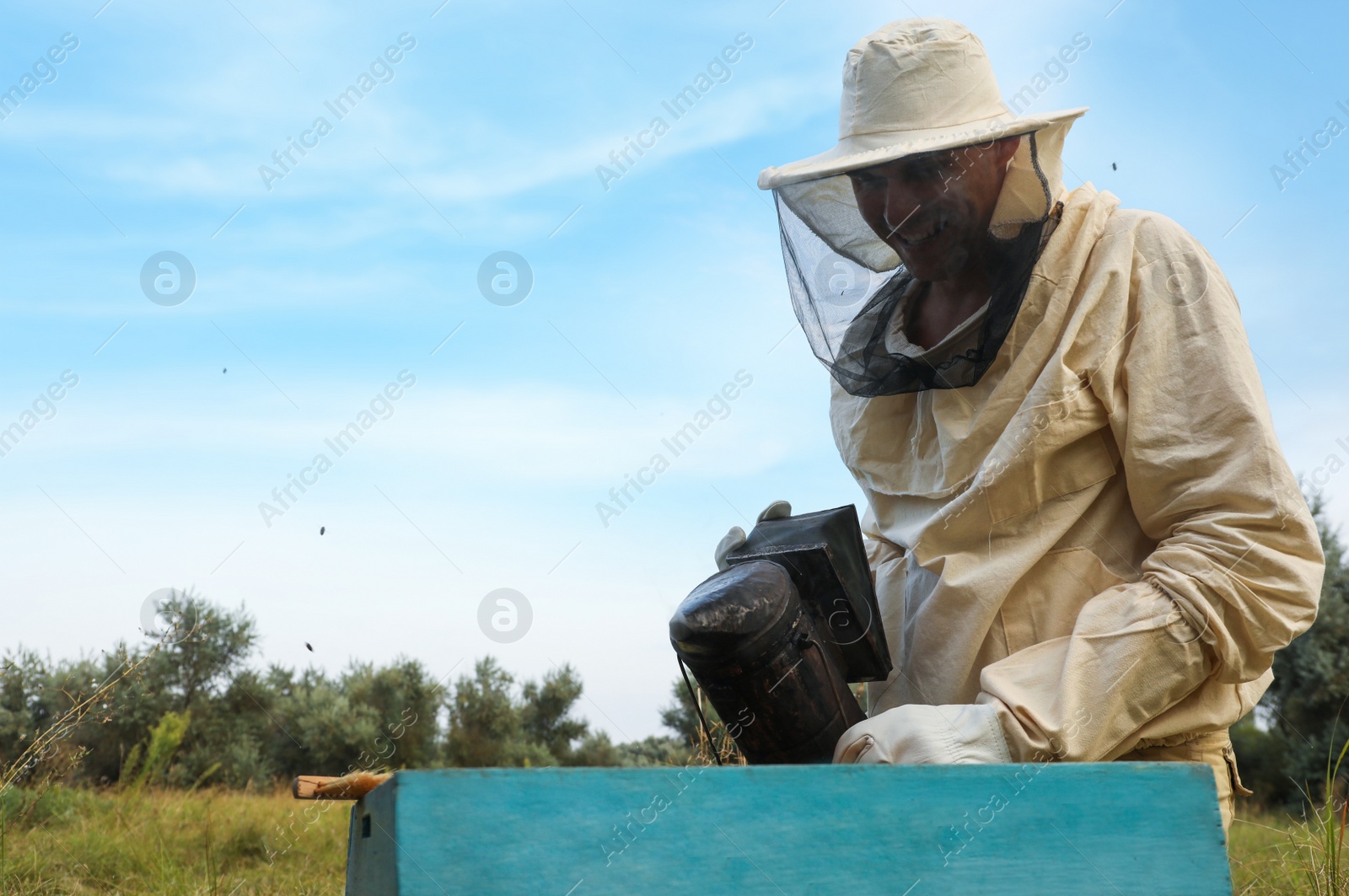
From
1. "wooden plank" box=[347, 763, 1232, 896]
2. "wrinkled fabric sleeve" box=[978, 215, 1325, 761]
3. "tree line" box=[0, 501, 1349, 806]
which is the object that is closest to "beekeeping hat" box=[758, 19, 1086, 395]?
"wrinkled fabric sleeve" box=[978, 215, 1325, 761]

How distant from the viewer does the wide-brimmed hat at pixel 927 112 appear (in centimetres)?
210

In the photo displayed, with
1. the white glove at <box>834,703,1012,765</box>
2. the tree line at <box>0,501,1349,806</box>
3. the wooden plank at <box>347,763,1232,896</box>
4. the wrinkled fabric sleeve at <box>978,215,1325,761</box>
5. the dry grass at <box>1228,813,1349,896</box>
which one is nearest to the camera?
the wooden plank at <box>347,763,1232,896</box>

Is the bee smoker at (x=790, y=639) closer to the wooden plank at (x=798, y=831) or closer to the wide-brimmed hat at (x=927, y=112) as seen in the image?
the wooden plank at (x=798, y=831)

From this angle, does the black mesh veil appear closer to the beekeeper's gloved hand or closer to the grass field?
the beekeeper's gloved hand

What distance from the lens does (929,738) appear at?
1.66m

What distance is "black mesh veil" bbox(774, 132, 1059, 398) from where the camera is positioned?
2117 mm

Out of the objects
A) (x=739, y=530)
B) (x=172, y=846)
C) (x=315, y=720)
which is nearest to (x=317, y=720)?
(x=315, y=720)

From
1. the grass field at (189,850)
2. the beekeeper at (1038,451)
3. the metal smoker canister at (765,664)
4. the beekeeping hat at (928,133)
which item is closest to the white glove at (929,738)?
the beekeeper at (1038,451)

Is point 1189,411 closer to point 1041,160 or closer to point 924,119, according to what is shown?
point 1041,160

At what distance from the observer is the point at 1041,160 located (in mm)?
2131

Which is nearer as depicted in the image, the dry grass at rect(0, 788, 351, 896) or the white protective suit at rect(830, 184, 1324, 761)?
the white protective suit at rect(830, 184, 1324, 761)

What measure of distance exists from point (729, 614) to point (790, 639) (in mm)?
161

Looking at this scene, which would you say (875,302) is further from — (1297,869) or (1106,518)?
(1297,869)

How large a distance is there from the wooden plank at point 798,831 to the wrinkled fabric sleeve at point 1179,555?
0.81 feet
